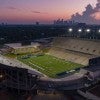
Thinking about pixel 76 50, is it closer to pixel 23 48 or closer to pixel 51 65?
pixel 51 65

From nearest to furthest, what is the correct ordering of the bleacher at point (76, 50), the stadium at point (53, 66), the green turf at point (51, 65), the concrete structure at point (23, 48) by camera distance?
the stadium at point (53, 66) < the green turf at point (51, 65) < the bleacher at point (76, 50) < the concrete structure at point (23, 48)

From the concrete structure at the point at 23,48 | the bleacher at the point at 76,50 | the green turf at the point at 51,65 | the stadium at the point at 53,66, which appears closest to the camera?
the stadium at the point at 53,66

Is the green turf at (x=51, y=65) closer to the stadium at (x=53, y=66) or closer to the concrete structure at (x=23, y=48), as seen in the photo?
the stadium at (x=53, y=66)

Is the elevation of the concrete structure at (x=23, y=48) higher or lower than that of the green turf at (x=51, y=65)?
higher

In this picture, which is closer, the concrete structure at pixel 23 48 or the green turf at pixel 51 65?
the green turf at pixel 51 65

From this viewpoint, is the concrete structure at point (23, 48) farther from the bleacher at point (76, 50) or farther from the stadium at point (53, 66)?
the bleacher at point (76, 50)

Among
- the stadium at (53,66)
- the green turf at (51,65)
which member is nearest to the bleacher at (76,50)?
the stadium at (53,66)

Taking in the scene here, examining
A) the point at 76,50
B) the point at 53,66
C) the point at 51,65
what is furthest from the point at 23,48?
the point at 53,66
